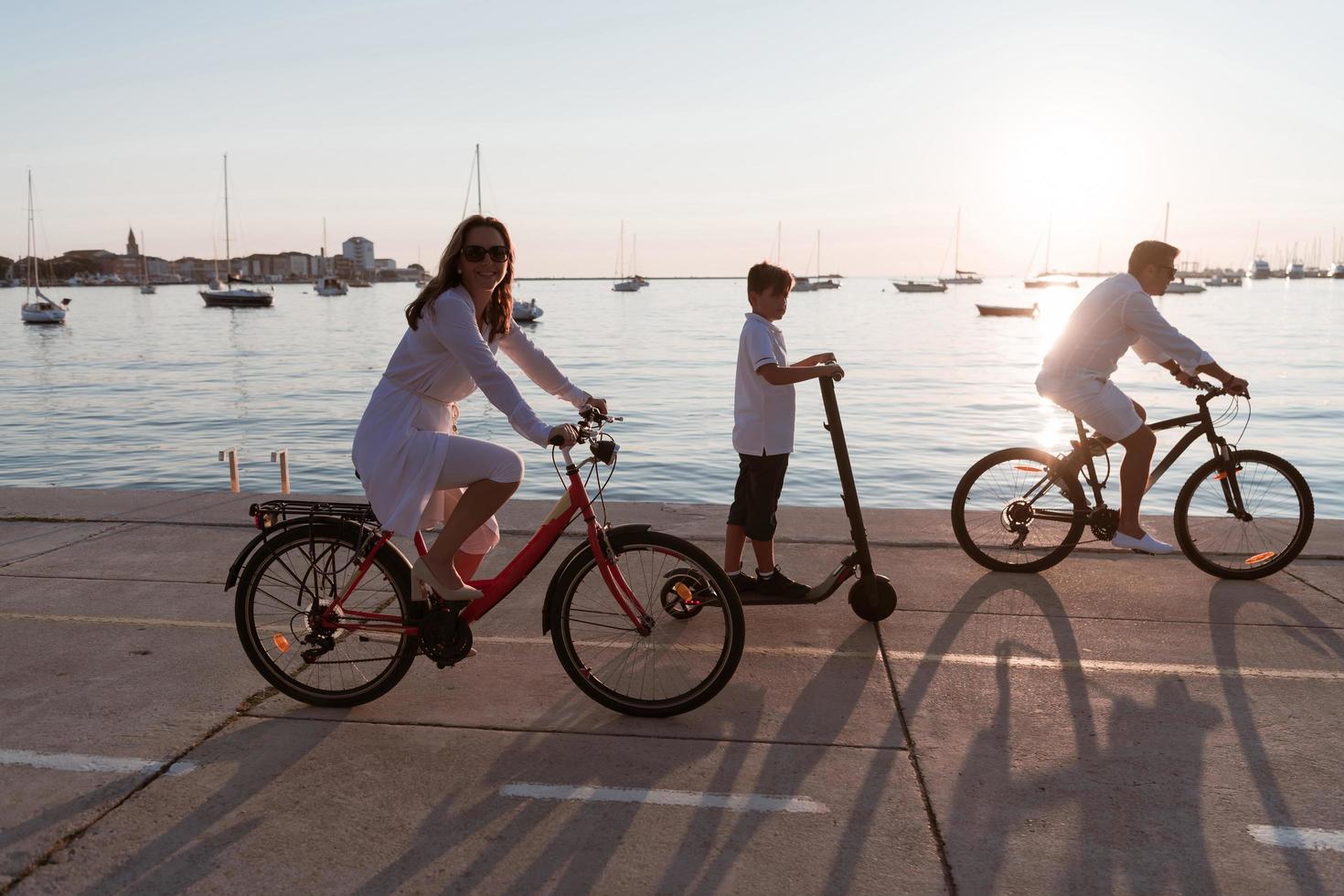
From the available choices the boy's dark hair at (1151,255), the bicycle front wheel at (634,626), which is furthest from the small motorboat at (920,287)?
the bicycle front wheel at (634,626)

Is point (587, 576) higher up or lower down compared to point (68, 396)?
higher up

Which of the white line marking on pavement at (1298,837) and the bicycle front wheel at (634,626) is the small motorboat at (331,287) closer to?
the bicycle front wheel at (634,626)

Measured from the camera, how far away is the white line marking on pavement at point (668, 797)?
341cm

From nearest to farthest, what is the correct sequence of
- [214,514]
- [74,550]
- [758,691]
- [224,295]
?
[758,691] → [74,550] → [214,514] → [224,295]

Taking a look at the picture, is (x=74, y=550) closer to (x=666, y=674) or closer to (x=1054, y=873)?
(x=666, y=674)

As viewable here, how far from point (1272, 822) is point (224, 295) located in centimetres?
11757

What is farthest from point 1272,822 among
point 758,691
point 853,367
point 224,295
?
point 224,295

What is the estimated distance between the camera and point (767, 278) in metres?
5.16

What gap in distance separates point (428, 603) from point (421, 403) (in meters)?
0.79

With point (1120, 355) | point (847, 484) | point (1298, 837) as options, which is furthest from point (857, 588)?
point (1298, 837)

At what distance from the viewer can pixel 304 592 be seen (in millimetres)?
4254

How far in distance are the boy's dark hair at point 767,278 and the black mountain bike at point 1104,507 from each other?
1.74m

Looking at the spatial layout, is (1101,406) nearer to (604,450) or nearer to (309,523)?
(604,450)

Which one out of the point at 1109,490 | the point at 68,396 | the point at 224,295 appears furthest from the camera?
the point at 224,295
